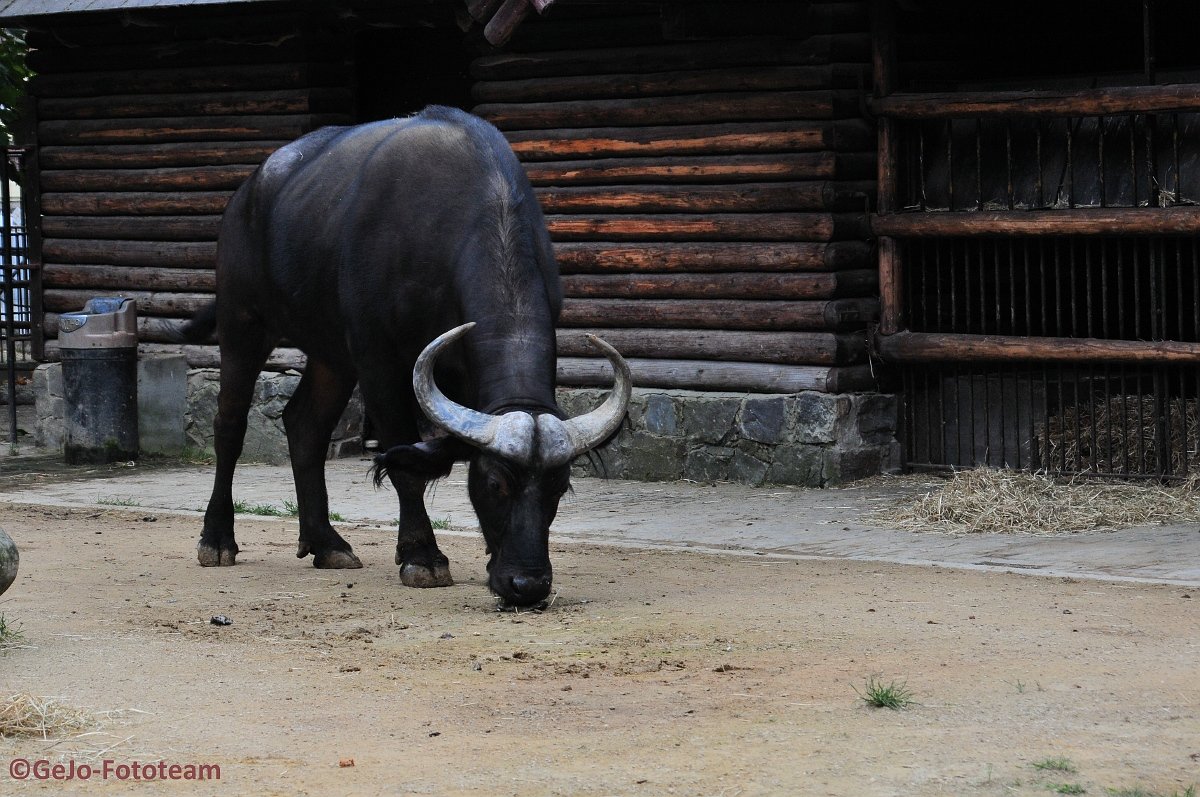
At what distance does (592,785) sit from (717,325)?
7.34 m

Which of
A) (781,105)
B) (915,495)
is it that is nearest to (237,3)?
(781,105)

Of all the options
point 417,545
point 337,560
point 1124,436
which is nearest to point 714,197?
point 1124,436

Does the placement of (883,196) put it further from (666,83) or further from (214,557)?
(214,557)

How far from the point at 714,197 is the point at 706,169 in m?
0.20

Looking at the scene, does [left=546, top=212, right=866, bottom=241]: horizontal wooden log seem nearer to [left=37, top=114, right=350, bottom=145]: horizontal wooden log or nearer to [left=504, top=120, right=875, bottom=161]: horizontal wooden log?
[left=504, top=120, right=875, bottom=161]: horizontal wooden log

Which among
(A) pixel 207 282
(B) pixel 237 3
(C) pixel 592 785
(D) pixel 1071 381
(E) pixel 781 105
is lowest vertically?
(C) pixel 592 785

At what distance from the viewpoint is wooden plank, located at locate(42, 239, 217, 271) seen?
14.2 meters

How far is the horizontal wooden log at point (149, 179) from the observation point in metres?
14.0

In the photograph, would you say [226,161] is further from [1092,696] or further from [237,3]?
[1092,696]

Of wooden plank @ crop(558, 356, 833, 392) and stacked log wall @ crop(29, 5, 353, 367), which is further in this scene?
stacked log wall @ crop(29, 5, 353, 367)

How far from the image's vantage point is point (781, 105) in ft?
37.6

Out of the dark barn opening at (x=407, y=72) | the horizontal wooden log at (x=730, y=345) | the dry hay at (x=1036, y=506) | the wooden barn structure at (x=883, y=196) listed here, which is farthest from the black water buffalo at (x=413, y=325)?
the dark barn opening at (x=407, y=72)

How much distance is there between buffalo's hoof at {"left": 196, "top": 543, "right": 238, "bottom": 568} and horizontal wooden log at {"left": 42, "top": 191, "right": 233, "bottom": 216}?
18.3ft

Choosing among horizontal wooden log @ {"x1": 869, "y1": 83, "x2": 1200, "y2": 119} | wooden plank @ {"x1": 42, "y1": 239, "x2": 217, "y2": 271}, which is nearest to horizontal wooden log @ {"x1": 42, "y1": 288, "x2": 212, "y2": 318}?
wooden plank @ {"x1": 42, "y1": 239, "x2": 217, "y2": 271}
